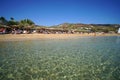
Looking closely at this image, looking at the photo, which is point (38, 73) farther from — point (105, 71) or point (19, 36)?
point (19, 36)

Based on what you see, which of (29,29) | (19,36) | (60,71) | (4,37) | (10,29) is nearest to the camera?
(60,71)

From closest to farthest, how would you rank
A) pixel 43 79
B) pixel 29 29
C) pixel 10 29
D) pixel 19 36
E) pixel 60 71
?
pixel 43 79
pixel 60 71
pixel 19 36
pixel 10 29
pixel 29 29

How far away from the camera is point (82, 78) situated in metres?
12.0

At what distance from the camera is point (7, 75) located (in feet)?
41.4

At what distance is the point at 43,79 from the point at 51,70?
2.51 metres

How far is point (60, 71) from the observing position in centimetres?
1385

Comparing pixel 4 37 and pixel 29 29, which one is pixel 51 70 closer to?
pixel 4 37

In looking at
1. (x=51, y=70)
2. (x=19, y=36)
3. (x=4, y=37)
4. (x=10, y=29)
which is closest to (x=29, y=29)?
(x=10, y=29)

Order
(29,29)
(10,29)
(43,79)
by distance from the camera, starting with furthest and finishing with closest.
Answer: (29,29) < (10,29) < (43,79)

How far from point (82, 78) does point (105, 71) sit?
9.13 feet

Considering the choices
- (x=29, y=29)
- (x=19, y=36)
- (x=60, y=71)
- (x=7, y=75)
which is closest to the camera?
(x=7, y=75)

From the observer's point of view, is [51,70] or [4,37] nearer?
[51,70]

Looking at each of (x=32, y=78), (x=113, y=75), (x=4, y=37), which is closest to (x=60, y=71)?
(x=32, y=78)

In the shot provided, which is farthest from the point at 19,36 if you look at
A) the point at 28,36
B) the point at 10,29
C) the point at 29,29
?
the point at 29,29
